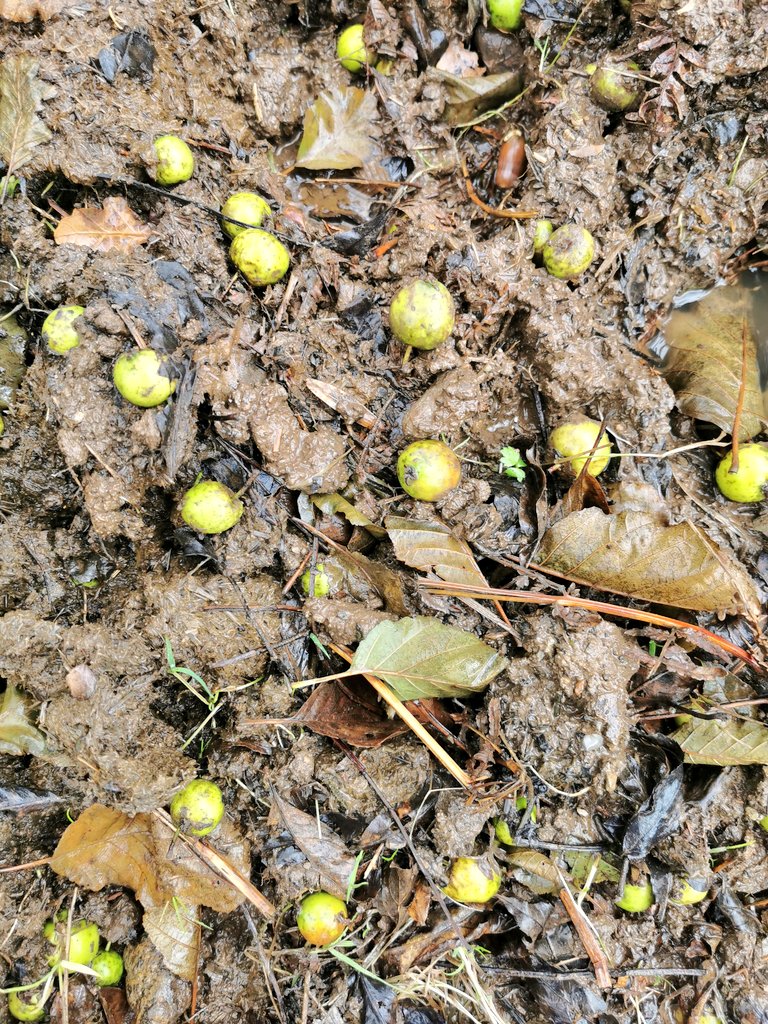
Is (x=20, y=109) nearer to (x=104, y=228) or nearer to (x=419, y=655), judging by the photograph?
(x=104, y=228)

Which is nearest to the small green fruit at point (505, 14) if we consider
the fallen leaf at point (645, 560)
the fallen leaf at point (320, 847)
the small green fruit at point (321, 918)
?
the fallen leaf at point (645, 560)

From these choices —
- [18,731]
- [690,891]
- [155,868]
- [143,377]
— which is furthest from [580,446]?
[18,731]

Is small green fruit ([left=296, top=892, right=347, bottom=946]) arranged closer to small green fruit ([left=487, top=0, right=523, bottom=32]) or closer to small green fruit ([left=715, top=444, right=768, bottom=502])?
small green fruit ([left=715, top=444, right=768, bottom=502])

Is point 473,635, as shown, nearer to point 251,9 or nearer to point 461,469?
point 461,469

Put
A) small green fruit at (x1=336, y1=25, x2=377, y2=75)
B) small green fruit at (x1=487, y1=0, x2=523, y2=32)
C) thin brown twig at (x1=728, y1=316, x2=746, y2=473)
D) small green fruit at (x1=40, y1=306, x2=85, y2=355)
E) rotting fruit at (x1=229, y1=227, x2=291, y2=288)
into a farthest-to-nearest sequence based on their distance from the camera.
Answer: small green fruit at (x1=336, y1=25, x2=377, y2=75)
small green fruit at (x1=487, y1=0, x2=523, y2=32)
thin brown twig at (x1=728, y1=316, x2=746, y2=473)
rotting fruit at (x1=229, y1=227, x2=291, y2=288)
small green fruit at (x1=40, y1=306, x2=85, y2=355)

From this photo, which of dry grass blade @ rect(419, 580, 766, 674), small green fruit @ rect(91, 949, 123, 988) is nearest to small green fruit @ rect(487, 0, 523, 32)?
dry grass blade @ rect(419, 580, 766, 674)

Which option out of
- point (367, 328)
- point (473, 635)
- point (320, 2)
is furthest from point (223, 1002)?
point (320, 2)

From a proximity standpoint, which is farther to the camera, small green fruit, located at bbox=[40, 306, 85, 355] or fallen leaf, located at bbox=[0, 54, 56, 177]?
fallen leaf, located at bbox=[0, 54, 56, 177]
